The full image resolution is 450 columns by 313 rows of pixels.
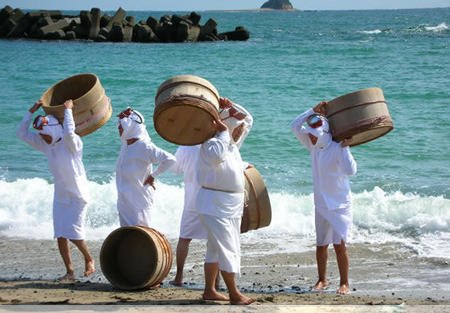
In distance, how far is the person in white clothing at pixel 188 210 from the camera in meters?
6.74

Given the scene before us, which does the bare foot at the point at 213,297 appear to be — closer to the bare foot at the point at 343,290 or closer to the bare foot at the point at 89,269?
the bare foot at the point at 343,290

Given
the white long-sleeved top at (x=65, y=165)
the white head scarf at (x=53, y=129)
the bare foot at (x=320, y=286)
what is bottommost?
the bare foot at (x=320, y=286)

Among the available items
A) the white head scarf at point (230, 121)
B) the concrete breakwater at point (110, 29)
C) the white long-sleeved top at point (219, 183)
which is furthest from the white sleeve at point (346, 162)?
the concrete breakwater at point (110, 29)

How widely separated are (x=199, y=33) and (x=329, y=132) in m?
38.2

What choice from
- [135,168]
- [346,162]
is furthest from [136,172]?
[346,162]

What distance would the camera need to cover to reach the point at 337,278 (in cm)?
717

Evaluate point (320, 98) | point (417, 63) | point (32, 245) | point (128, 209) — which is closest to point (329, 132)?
point (128, 209)

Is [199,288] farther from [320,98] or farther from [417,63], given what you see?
[417,63]

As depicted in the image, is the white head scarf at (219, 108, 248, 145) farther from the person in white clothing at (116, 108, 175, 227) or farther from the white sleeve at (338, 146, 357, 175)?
the white sleeve at (338, 146, 357, 175)

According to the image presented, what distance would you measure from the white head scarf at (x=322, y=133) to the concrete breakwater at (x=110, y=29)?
119 ft

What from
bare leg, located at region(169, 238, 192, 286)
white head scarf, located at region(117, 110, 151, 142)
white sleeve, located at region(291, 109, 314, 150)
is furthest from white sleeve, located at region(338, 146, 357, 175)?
white head scarf, located at region(117, 110, 151, 142)

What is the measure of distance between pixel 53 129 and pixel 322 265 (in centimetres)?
279

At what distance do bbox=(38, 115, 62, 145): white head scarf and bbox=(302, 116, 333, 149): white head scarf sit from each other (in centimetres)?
230

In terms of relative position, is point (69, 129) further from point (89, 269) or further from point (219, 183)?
point (219, 183)
